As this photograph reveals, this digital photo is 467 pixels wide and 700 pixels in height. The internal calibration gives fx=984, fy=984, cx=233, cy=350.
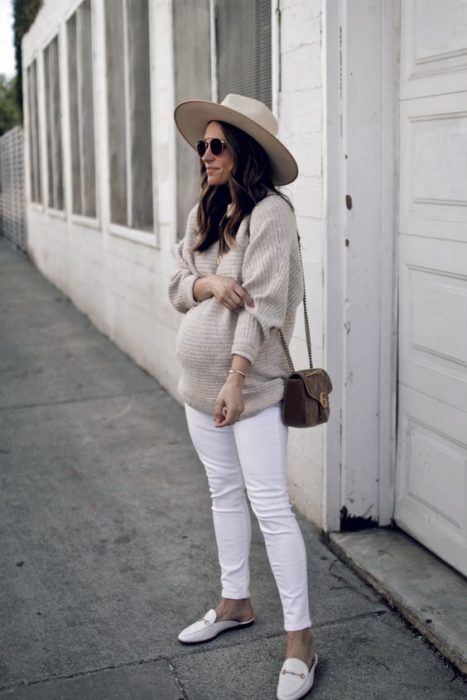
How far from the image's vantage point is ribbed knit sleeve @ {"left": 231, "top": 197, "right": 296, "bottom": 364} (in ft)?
10.4

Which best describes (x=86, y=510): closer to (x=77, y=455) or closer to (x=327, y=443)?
(x=77, y=455)

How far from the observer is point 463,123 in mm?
3740

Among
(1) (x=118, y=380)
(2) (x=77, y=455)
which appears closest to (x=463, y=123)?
(2) (x=77, y=455)

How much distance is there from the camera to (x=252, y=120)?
10.5 ft

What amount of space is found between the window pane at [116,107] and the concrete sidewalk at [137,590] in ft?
9.44

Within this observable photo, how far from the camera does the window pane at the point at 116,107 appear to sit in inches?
350

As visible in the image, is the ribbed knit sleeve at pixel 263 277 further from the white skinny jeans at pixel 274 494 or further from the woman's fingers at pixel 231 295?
the white skinny jeans at pixel 274 494

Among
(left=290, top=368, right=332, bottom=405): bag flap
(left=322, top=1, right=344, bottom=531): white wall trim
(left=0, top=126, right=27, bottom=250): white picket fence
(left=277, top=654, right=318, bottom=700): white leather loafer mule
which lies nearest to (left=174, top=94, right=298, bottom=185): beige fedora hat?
(left=290, top=368, right=332, bottom=405): bag flap

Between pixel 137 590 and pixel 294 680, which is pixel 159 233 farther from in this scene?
pixel 294 680

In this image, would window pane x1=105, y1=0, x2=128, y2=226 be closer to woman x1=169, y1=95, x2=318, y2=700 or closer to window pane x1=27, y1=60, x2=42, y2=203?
woman x1=169, y1=95, x2=318, y2=700

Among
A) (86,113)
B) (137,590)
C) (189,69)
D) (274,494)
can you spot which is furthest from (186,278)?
(86,113)

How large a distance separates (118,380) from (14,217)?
41.0 ft

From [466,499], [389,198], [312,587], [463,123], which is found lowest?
[312,587]

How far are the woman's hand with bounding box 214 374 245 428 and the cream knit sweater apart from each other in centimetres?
9
